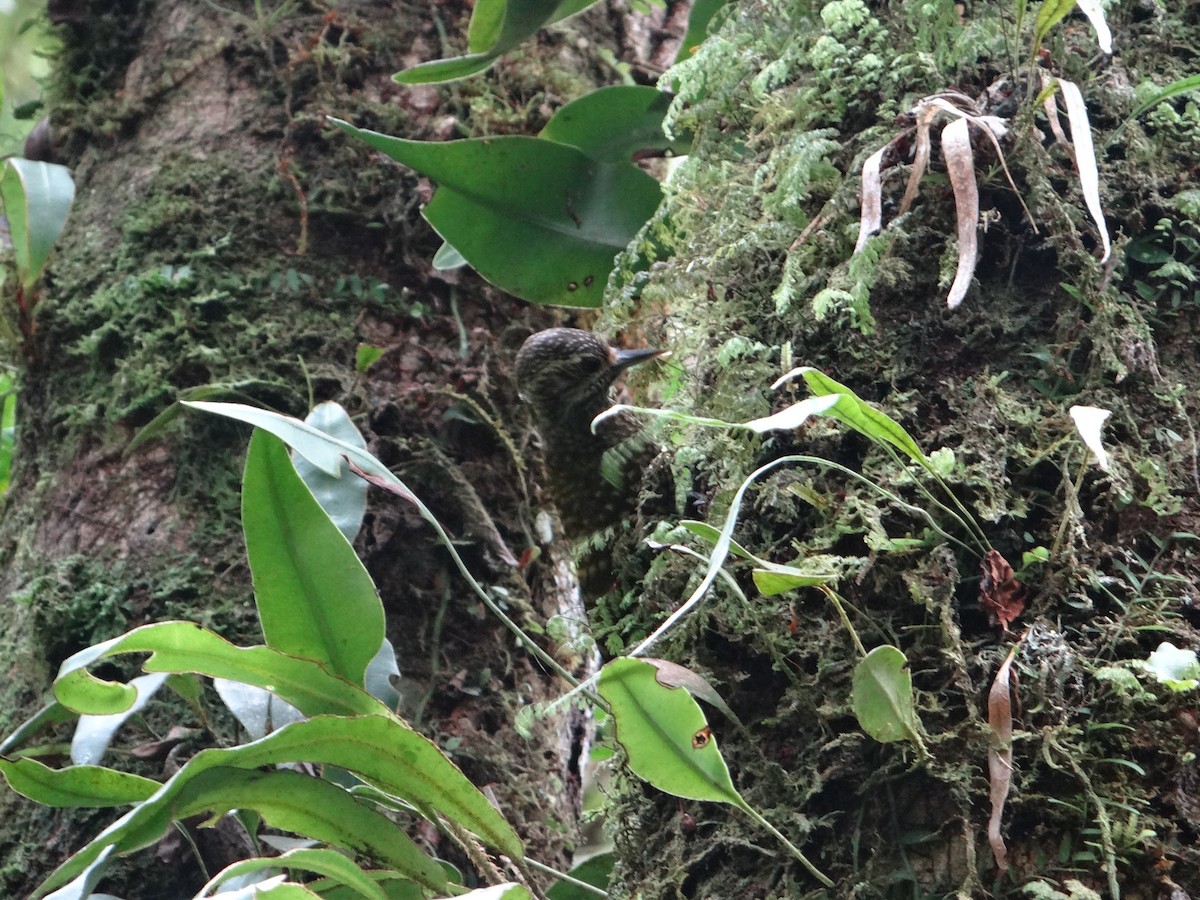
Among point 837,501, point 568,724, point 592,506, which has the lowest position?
point 568,724

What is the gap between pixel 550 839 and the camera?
220 cm

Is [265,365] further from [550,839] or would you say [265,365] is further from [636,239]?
[550,839]

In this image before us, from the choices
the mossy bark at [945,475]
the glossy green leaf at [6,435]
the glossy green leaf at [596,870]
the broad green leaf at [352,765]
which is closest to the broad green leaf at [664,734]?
the mossy bark at [945,475]

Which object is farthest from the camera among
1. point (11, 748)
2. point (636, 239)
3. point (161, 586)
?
point (161, 586)

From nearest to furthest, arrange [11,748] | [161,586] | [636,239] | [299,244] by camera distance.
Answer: [11,748] → [636,239] → [161,586] → [299,244]

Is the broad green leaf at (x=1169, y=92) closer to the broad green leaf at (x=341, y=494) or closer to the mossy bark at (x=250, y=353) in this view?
the broad green leaf at (x=341, y=494)

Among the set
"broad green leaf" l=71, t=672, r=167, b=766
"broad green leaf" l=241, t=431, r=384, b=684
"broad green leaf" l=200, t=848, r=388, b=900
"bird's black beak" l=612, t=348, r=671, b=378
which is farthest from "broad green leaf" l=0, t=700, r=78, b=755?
"bird's black beak" l=612, t=348, r=671, b=378

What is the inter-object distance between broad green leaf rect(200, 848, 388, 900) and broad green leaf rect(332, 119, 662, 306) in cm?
105

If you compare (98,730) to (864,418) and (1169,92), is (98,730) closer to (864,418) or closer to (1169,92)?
(864,418)

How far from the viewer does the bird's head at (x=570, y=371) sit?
2.01 metres

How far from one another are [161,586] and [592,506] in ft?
2.75

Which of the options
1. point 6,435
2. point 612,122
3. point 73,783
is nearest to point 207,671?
point 73,783

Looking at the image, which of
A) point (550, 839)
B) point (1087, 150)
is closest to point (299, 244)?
point (550, 839)

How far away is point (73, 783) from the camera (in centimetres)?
130
